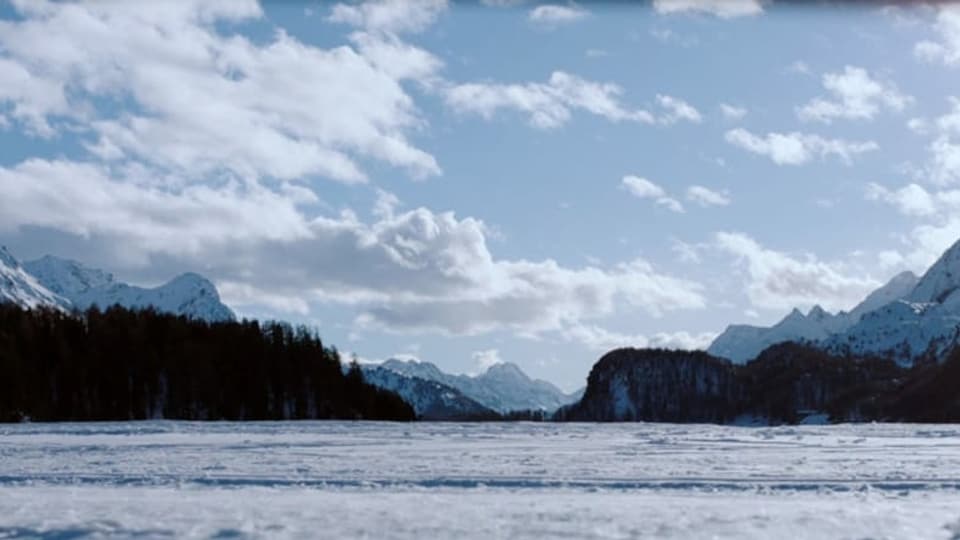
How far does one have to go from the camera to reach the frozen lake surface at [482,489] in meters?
14.6

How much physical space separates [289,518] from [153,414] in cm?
7969

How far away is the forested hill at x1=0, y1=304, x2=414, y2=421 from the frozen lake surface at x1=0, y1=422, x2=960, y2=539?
172ft

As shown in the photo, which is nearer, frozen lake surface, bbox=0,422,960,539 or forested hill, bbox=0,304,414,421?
frozen lake surface, bbox=0,422,960,539

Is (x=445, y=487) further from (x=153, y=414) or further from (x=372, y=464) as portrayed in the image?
(x=153, y=414)

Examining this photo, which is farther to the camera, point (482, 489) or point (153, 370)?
point (153, 370)

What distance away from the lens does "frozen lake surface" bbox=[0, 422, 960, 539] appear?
14.6 meters

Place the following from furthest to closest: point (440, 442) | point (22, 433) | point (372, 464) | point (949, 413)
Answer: point (949, 413), point (22, 433), point (440, 442), point (372, 464)

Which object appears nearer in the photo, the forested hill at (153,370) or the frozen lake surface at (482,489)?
the frozen lake surface at (482,489)

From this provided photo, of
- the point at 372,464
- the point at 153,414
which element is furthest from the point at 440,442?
the point at 153,414

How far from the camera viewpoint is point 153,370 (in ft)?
300

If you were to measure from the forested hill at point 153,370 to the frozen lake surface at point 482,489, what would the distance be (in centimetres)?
5257

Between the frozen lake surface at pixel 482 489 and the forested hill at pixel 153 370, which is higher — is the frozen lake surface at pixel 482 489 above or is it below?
below

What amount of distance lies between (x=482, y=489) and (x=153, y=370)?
253ft

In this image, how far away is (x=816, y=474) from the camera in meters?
22.7
